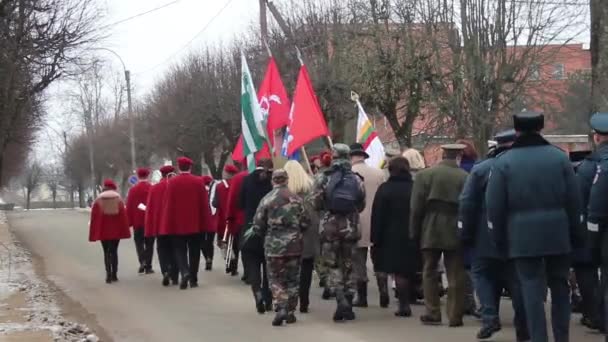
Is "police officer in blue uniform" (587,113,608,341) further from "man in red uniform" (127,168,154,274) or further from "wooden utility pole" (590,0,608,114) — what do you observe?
"wooden utility pole" (590,0,608,114)

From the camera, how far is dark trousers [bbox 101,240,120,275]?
53.1 ft

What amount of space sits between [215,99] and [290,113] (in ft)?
114

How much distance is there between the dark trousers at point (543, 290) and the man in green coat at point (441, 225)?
205 centimetres

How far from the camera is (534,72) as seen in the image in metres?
27.2

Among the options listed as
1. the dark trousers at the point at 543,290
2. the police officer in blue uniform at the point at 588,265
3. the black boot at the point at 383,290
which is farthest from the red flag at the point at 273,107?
the dark trousers at the point at 543,290

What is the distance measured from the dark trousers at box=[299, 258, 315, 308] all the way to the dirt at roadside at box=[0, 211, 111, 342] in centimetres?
240

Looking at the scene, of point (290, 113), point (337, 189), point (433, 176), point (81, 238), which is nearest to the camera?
point (433, 176)

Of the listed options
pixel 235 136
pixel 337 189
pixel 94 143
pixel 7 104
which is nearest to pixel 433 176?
pixel 337 189

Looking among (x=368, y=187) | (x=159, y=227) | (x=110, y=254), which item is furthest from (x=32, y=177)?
(x=368, y=187)

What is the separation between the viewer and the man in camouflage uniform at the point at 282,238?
10805 mm

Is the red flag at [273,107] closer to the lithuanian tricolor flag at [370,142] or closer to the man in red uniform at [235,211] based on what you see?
the man in red uniform at [235,211]

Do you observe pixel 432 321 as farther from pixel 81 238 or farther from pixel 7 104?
pixel 81 238

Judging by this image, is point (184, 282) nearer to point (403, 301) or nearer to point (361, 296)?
point (361, 296)

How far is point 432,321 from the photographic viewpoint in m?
10.5
